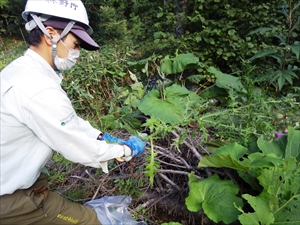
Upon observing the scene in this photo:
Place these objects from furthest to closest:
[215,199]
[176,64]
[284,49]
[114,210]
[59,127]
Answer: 1. [176,64]
2. [284,49]
3. [114,210]
4. [215,199]
5. [59,127]

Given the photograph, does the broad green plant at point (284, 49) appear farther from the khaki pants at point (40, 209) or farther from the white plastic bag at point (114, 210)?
the khaki pants at point (40, 209)

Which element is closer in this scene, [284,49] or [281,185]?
[281,185]

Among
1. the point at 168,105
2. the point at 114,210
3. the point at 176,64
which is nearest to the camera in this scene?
the point at 114,210

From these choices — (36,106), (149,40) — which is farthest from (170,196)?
(149,40)

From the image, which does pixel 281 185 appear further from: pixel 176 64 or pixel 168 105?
pixel 176 64

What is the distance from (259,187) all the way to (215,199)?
1.02ft

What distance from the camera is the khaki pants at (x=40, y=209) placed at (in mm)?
1384

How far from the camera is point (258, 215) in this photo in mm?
1420

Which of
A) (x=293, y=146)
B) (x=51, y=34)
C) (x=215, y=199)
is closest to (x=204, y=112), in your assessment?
(x=293, y=146)

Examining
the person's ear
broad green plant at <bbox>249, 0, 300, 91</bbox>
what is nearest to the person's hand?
the person's ear

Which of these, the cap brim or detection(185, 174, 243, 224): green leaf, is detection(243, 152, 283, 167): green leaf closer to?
detection(185, 174, 243, 224): green leaf

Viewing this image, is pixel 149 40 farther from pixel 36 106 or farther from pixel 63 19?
pixel 36 106

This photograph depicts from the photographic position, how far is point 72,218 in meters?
1.59

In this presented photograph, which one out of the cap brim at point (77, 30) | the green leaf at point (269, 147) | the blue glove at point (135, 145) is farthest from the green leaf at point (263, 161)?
the cap brim at point (77, 30)
